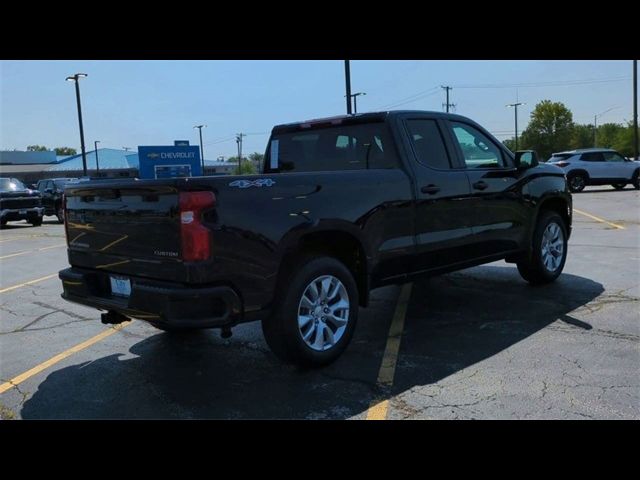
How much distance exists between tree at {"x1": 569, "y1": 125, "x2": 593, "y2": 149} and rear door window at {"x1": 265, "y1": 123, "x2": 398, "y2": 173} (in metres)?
91.7

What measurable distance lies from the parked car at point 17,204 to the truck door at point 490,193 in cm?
1847

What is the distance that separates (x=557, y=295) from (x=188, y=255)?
14.5 feet

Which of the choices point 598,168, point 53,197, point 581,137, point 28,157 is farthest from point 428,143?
point 28,157

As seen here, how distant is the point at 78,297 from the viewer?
430cm

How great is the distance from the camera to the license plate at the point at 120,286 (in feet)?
12.8

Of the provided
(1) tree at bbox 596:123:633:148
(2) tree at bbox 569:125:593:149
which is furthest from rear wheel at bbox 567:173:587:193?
(1) tree at bbox 596:123:633:148

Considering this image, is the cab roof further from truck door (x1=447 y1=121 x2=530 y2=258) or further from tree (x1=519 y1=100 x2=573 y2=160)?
tree (x1=519 y1=100 x2=573 y2=160)

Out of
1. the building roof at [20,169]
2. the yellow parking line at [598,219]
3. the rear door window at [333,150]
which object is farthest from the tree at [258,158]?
the building roof at [20,169]

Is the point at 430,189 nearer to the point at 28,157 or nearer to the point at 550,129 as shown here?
the point at 550,129

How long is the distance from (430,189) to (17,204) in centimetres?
1883

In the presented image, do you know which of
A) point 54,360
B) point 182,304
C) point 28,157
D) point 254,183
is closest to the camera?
point 182,304

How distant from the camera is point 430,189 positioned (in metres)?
4.96

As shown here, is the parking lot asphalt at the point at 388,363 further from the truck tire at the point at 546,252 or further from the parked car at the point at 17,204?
the parked car at the point at 17,204

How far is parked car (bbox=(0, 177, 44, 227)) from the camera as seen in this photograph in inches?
763
